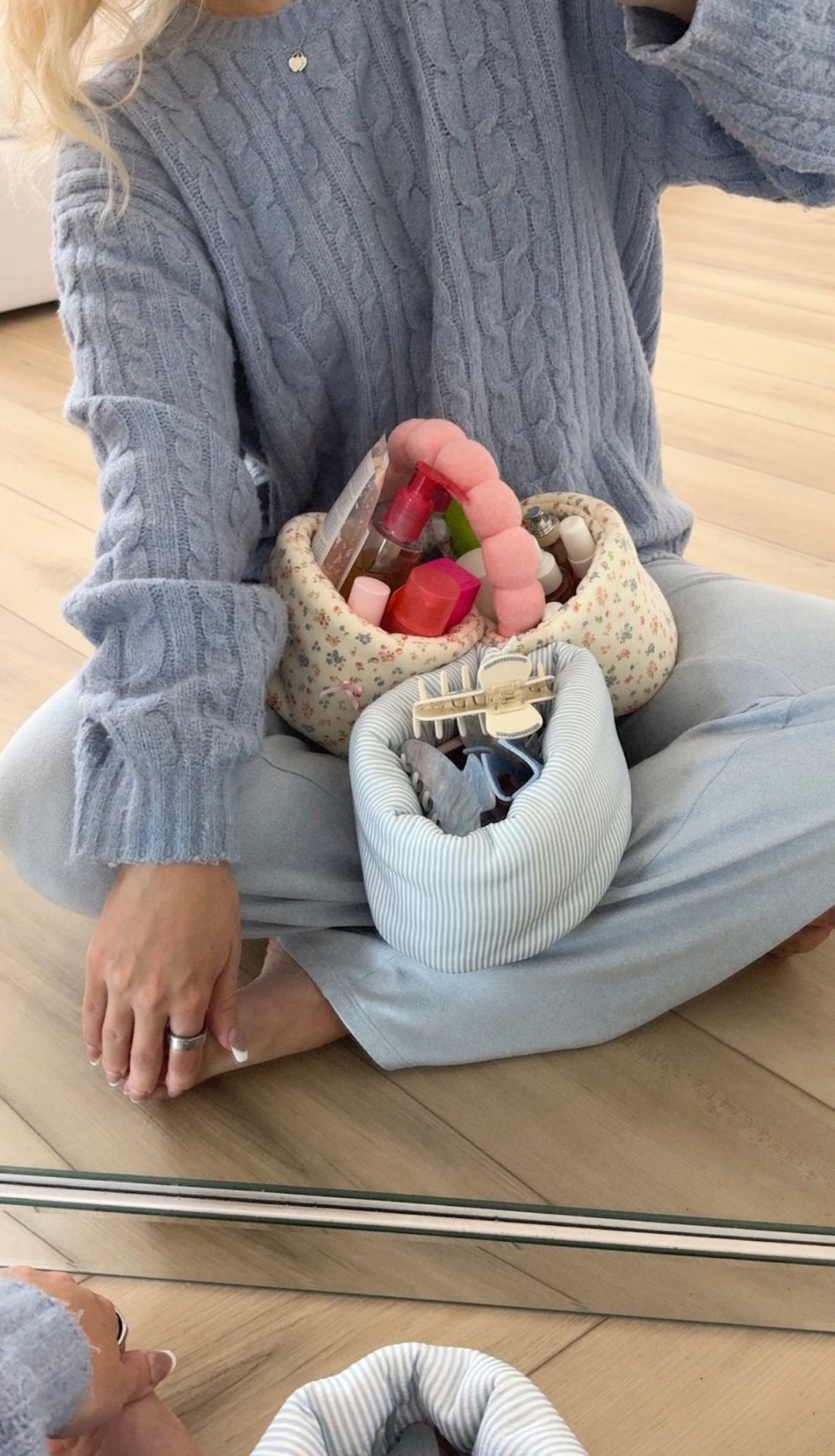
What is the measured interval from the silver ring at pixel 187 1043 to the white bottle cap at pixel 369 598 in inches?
9.9

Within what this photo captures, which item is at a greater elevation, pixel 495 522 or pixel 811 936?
pixel 495 522

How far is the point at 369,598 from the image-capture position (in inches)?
33.0

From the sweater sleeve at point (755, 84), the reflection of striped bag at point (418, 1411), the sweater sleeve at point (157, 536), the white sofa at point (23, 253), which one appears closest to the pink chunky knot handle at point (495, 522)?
the sweater sleeve at point (157, 536)

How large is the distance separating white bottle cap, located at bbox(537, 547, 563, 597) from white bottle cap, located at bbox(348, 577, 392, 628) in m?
0.10

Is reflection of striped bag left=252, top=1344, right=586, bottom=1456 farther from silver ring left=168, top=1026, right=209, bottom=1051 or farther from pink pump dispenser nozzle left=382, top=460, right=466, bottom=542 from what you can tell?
pink pump dispenser nozzle left=382, top=460, right=466, bottom=542

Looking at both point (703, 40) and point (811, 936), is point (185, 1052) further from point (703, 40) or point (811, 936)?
point (703, 40)

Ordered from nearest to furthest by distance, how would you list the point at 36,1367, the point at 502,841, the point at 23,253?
the point at 36,1367
the point at 502,841
the point at 23,253

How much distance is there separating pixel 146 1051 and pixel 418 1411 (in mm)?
235

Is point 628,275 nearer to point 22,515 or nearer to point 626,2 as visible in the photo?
point 626,2

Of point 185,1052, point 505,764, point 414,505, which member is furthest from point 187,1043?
point 414,505

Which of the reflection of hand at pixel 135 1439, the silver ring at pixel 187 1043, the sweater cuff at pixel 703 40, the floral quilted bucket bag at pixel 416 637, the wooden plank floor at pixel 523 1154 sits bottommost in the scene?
the wooden plank floor at pixel 523 1154

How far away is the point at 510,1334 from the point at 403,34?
2.42 ft

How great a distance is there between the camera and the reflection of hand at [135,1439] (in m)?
0.65

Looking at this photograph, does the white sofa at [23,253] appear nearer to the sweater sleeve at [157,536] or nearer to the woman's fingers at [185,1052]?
the sweater sleeve at [157,536]
